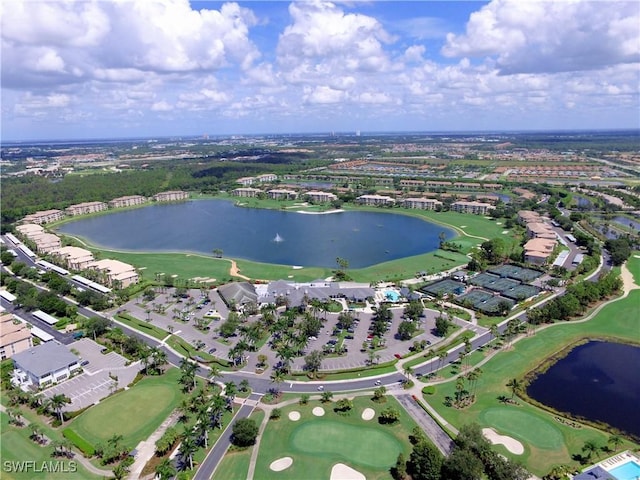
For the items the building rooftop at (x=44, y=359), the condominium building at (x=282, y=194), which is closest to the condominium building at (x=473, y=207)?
the condominium building at (x=282, y=194)

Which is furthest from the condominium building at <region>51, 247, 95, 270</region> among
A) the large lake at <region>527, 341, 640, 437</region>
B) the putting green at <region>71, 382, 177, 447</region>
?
the large lake at <region>527, 341, 640, 437</region>

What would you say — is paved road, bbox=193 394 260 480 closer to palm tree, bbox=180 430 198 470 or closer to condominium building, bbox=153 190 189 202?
palm tree, bbox=180 430 198 470

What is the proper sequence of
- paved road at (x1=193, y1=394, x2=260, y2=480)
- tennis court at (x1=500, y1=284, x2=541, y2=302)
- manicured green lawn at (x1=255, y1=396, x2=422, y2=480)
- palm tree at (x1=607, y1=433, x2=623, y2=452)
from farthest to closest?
1. tennis court at (x1=500, y1=284, x2=541, y2=302)
2. palm tree at (x1=607, y1=433, x2=623, y2=452)
3. manicured green lawn at (x1=255, y1=396, x2=422, y2=480)
4. paved road at (x1=193, y1=394, x2=260, y2=480)

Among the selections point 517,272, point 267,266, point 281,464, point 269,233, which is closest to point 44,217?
point 269,233

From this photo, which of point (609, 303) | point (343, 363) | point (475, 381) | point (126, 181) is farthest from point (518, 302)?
point (126, 181)

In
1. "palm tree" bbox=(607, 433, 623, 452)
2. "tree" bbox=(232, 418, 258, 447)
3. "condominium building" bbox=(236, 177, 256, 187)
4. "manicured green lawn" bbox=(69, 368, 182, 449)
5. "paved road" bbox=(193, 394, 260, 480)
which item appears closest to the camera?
"paved road" bbox=(193, 394, 260, 480)

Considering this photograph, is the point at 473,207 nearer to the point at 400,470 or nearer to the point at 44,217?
the point at 400,470

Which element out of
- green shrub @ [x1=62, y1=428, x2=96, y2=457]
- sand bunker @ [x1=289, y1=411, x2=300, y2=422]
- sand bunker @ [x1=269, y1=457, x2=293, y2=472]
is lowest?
sand bunker @ [x1=269, y1=457, x2=293, y2=472]
